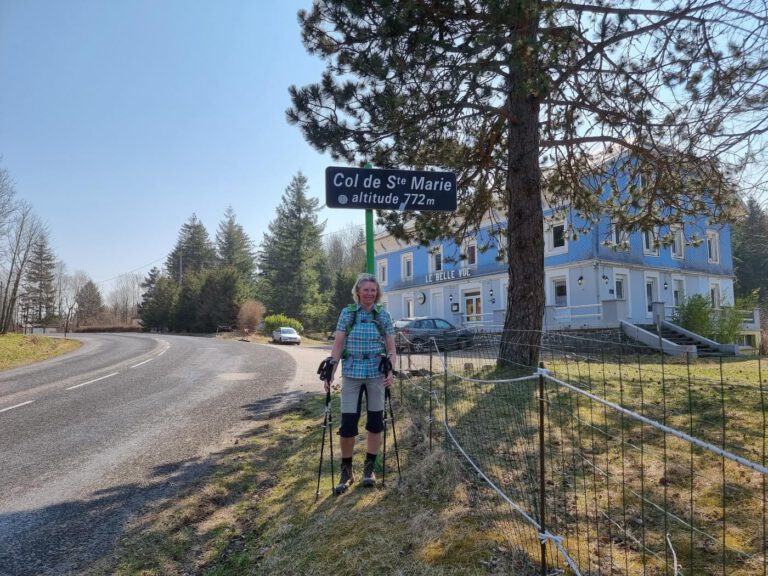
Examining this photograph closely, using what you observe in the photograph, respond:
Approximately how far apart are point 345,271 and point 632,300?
94.8 ft

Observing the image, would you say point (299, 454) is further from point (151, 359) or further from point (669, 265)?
point (669, 265)

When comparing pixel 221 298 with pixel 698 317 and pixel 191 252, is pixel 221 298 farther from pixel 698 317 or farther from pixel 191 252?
pixel 698 317

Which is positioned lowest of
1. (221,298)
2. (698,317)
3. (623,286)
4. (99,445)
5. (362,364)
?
(99,445)

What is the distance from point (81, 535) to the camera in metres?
3.82

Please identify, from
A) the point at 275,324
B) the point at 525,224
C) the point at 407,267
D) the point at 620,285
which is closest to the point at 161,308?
the point at 275,324

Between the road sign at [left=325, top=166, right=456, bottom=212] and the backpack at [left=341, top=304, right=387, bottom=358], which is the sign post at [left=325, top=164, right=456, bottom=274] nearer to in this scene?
the road sign at [left=325, top=166, right=456, bottom=212]

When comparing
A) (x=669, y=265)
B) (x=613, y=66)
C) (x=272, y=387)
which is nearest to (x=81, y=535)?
(x=272, y=387)

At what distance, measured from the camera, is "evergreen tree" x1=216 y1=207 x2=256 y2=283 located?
217 ft

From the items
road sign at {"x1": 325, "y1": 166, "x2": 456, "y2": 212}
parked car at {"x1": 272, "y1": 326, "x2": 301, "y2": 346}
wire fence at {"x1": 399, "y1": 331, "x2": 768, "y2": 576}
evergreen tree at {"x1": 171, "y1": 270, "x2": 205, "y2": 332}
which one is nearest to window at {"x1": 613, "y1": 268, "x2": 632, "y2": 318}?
wire fence at {"x1": 399, "y1": 331, "x2": 768, "y2": 576}

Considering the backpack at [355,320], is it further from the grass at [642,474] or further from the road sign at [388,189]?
the grass at [642,474]

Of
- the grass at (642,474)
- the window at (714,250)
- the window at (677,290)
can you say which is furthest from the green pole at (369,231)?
the window at (714,250)

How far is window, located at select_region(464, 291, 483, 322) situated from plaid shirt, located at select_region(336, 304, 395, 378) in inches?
1064

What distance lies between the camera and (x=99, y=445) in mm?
6426

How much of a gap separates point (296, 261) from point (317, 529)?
1945 inches
